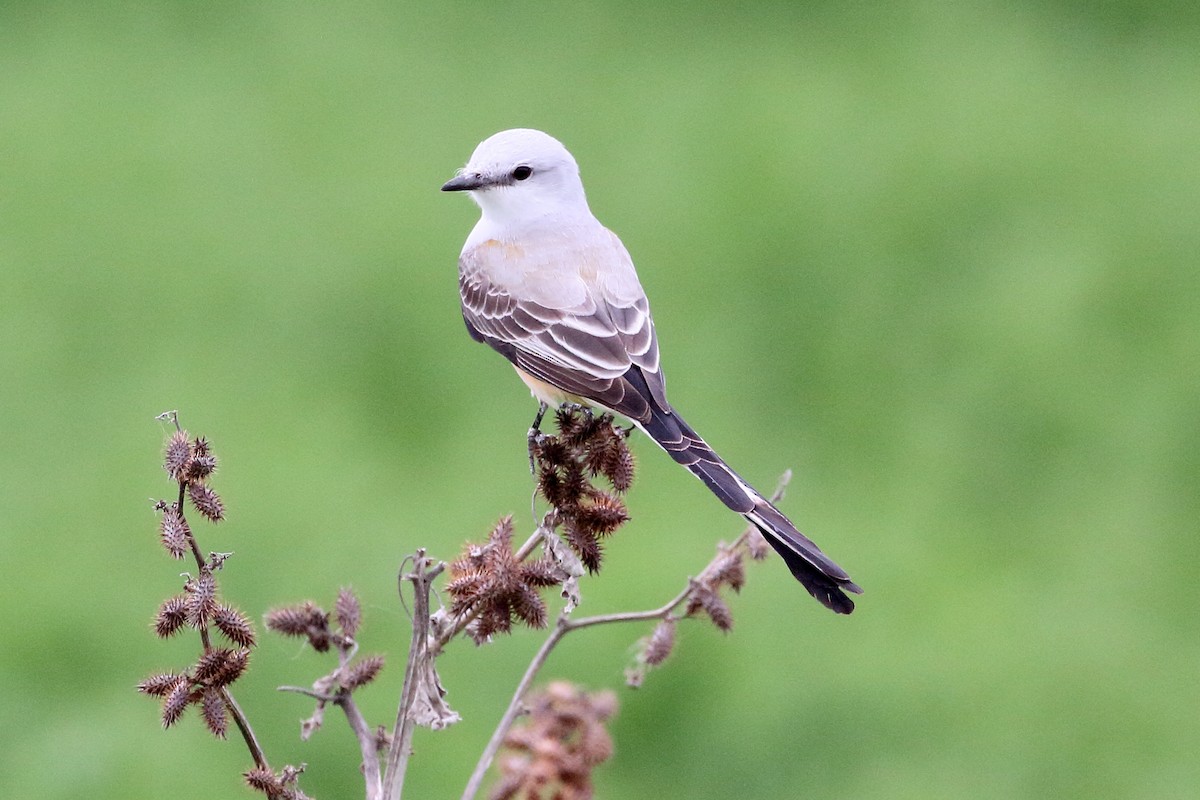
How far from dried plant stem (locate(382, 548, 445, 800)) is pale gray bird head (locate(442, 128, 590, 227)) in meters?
1.31

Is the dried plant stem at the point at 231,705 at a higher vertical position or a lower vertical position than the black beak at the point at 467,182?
lower

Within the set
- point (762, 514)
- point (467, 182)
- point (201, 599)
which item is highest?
point (467, 182)

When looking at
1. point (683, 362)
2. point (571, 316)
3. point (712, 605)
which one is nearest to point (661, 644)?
point (712, 605)

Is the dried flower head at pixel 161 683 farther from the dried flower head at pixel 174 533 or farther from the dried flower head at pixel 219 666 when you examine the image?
the dried flower head at pixel 174 533

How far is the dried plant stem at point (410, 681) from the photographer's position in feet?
5.51

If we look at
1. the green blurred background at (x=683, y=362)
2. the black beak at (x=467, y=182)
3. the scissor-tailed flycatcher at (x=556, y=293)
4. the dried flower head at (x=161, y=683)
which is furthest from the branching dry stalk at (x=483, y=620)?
the green blurred background at (x=683, y=362)

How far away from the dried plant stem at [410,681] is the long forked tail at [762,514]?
51 centimetres

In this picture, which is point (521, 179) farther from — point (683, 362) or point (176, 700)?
point (683, 362)

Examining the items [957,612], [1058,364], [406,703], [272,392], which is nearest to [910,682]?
[957,612]

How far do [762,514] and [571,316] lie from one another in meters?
0.93

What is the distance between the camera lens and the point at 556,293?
9.81 ft

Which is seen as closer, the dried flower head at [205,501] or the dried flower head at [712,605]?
the dried flower head at [205,501]

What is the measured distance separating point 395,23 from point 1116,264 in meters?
3.06

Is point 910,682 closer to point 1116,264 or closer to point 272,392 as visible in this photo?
point 1116,264
